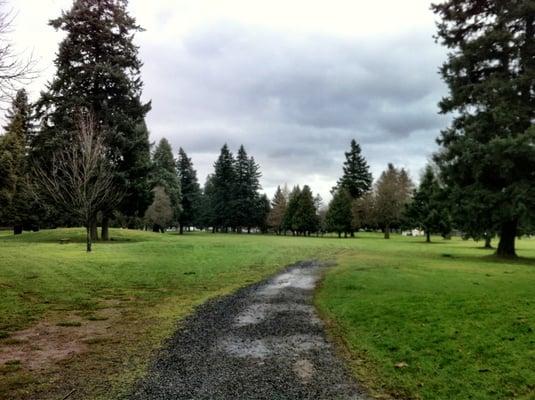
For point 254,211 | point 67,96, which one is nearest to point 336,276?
point 67,96

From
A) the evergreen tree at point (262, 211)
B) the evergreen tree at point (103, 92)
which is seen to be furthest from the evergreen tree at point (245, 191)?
the evergreen tree at point (103, 92)

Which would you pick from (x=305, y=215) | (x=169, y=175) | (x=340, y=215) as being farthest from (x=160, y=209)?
(x=340, y=215)

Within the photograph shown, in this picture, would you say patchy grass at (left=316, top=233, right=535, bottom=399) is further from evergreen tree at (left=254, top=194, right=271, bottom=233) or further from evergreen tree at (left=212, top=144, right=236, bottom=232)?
evergreen tree at (left=254, top=194, right=271, bottom=233)

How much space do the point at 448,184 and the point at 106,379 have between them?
2484cm

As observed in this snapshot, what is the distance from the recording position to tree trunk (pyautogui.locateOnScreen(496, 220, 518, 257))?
25.2m

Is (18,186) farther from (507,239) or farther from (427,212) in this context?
(507,239)

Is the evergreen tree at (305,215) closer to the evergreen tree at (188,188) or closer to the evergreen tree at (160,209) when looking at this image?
the evergreen tree at (188,188)

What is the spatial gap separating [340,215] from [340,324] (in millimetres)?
59107

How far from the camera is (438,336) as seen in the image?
7840 millimetres

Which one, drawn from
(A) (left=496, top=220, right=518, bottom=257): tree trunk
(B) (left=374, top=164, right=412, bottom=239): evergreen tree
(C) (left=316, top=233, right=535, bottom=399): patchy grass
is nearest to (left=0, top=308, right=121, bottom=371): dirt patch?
(C) (left=316, top=233, right=535, bottom=399): patchy grass

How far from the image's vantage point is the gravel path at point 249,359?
5727 millimetres

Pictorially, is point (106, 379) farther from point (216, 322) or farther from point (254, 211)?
point (254, 211)

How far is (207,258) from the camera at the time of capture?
2369cm

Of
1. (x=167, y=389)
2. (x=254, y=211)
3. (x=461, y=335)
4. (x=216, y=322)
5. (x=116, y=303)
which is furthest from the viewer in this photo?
(x=254, y=211)
